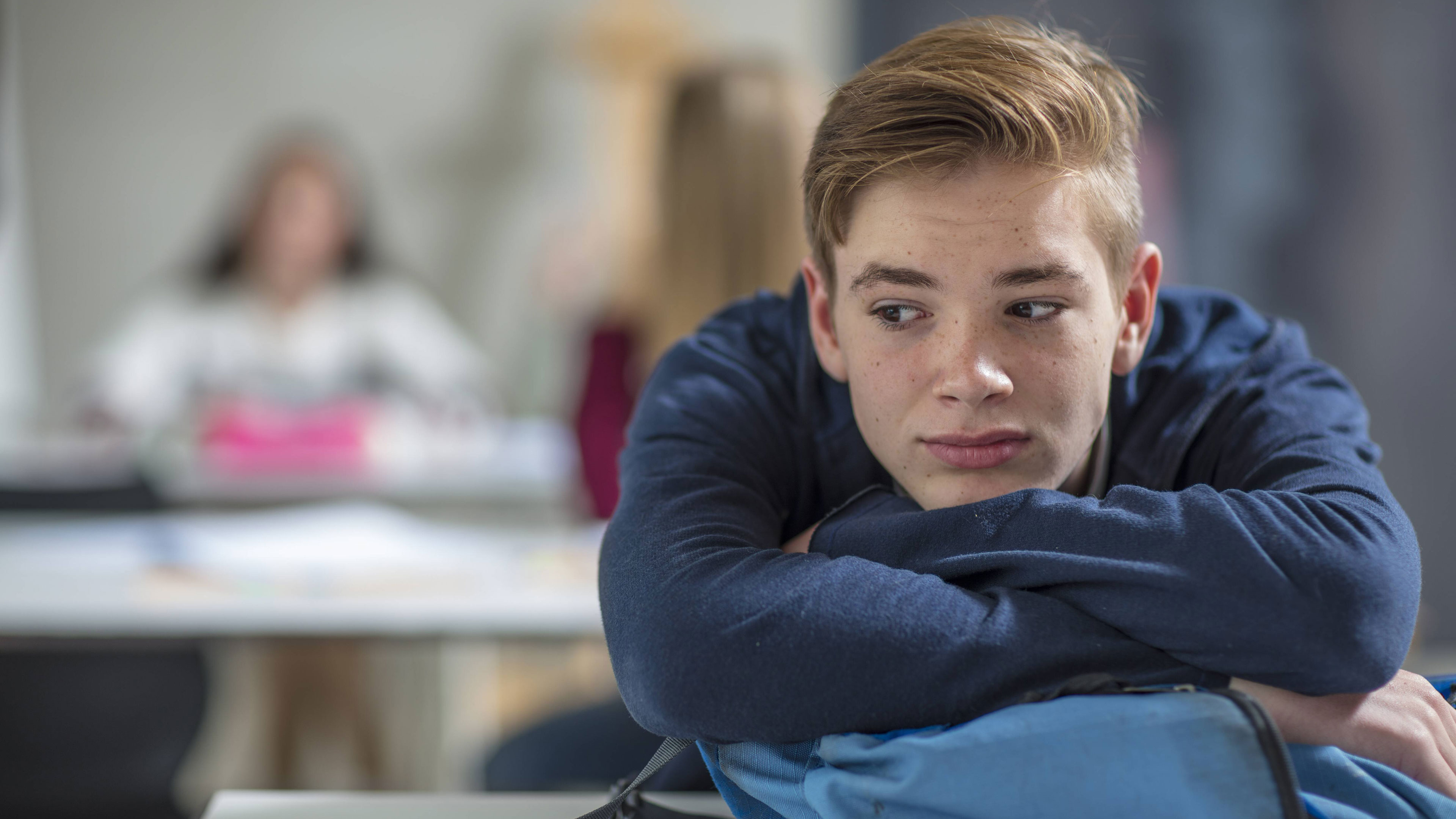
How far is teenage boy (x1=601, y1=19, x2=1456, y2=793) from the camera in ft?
2.08

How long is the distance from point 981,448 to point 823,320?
0.17 metres

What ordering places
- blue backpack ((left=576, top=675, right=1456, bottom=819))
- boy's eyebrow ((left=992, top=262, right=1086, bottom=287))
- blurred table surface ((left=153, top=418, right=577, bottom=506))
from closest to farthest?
blue backpack ((left=576, top=675, right=1456, bottom=819)) < boy's eyebrow ((left=992, top=262, right=1086, bottom=287)) < blurred table surface ((left=153, top=418, right=577, bottom=506))

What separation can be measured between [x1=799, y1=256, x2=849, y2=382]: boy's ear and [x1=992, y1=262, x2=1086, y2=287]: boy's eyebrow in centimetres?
15

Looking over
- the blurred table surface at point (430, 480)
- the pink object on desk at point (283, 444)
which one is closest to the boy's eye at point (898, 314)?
the blurred table surface at point (430, 480)

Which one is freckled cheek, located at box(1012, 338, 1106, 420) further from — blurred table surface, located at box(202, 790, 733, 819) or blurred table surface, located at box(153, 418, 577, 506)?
blurred table surface, located at box(153, 418, 577, 506)

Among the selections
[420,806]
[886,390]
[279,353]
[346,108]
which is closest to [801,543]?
[886,390]

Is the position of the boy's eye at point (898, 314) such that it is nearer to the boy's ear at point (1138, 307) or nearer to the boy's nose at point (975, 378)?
the boy's nose at point (975, 378)

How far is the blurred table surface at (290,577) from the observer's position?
5.11ft

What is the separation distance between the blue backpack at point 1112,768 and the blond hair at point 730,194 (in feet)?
4.17

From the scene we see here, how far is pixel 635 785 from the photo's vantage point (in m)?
0.75

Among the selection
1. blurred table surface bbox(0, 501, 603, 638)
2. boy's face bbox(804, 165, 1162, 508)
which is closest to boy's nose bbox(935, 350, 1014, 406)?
boy's face bbox(804, 165, 1162, 508)

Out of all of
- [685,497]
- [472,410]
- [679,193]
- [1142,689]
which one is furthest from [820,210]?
[472,410]

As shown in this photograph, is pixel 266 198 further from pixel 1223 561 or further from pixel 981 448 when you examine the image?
pixel 1223 561

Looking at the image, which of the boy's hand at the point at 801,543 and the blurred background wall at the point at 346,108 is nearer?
the boy's hand at the point at 801,543
